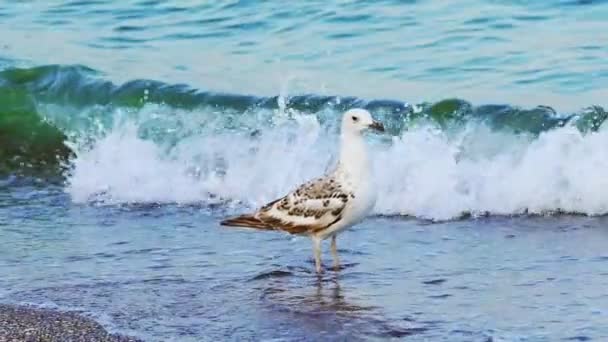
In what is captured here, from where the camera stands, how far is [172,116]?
13812mm

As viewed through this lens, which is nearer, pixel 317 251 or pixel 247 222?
pixel 317 251

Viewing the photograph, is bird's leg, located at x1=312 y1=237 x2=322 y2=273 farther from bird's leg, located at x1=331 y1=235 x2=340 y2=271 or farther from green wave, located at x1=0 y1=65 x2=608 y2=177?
green wave, located at x1=0 y1=65 x2=608 y2=177

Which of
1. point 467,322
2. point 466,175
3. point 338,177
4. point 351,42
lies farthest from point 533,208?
point 351,42

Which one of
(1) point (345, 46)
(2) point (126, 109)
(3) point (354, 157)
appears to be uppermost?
(1) point (345, 46)

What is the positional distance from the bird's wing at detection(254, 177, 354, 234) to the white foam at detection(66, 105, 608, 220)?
1530 millimetres

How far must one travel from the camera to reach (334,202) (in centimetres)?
891

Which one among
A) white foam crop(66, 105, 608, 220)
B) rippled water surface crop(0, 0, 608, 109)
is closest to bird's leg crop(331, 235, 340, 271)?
white foam crop(66, 105, 608, 220)

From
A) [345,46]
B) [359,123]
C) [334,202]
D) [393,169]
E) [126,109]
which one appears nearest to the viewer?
[334,202]

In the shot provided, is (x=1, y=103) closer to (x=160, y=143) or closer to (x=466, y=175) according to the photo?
(x=160, y=143)

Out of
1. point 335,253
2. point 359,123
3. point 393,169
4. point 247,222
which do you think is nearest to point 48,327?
point 247,222

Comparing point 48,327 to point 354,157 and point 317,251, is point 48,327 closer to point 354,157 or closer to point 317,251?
point 317,251

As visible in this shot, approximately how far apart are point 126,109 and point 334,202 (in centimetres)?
578

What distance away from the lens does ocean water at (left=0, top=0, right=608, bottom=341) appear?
8258mm

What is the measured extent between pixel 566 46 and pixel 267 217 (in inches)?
232
